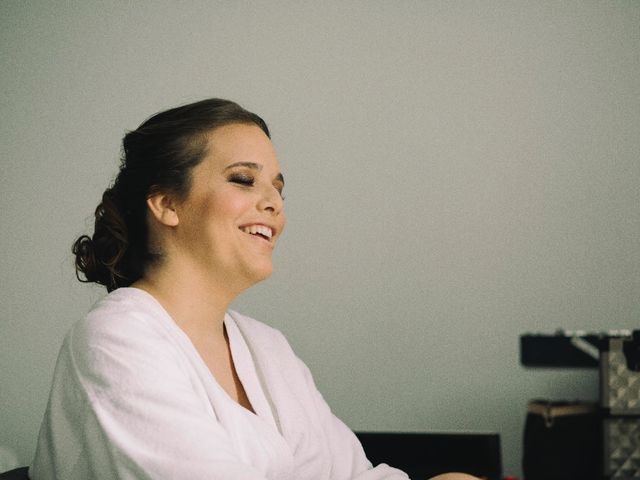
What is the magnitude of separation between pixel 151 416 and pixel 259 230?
42 cm

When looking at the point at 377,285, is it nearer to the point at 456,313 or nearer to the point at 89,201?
the point at 456,313

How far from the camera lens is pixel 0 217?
6.72 feet

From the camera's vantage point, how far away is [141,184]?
50.3 inches

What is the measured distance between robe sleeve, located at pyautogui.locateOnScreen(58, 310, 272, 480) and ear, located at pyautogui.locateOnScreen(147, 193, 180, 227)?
0.88 ft

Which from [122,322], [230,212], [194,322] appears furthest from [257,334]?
[122,322]

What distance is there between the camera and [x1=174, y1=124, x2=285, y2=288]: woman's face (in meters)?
1.23

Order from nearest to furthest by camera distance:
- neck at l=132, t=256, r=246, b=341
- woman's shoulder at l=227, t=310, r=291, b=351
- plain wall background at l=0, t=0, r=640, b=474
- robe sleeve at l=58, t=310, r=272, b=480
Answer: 1. robe sleeve at l=58, t=310, r=272, b=480
2. neck at l=132, t=256, r=246, b=341
3. woman's shoulder at l=227, t=310, r=291, b=351
4. plain wall background at l=0, t=0, r=640, b=474

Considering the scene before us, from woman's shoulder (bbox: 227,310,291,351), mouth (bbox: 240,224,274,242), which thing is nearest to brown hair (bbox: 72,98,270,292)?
mouth (bbox: 240,224,274,242)

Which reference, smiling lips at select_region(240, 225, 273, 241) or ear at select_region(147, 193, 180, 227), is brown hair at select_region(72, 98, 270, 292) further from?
smiling lips at select_region(240, 225, 273, 241)

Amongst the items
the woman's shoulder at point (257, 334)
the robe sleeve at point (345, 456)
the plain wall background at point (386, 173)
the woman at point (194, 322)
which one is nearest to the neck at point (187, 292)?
the woman at point (194, 322)

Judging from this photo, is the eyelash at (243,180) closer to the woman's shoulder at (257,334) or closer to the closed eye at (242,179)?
the closed eye at (242,179)

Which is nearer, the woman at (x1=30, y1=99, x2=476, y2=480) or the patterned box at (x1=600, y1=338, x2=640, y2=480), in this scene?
the woman at (x1=30, y1=99, x2=476, y2=480)

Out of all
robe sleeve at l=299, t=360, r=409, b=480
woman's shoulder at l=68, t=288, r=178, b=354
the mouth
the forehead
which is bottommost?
robe sleeve at l=299, t=360, r=409, b=480

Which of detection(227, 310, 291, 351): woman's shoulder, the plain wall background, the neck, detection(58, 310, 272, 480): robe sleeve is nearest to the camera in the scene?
detection(58, 310, 272, 480): robe sleeve
